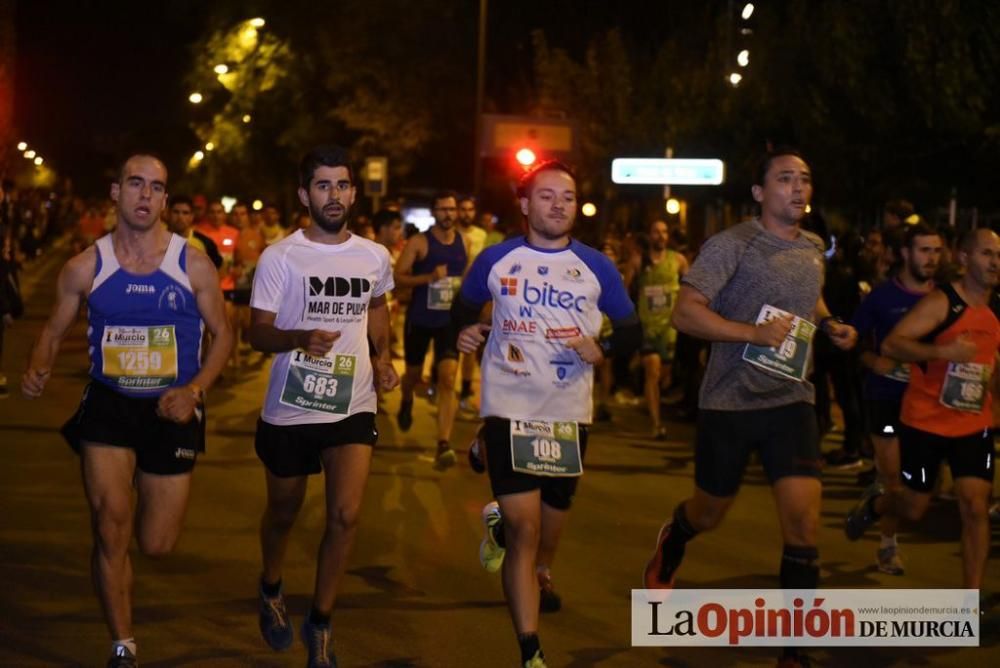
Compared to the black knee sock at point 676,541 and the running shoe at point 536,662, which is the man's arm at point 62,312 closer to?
the running shoe at point 536,662

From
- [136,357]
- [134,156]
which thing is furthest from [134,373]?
[134,156]

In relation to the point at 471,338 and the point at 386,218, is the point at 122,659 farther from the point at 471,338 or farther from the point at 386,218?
the point at 386,218

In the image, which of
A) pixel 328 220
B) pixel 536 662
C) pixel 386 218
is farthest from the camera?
pixel 386 218

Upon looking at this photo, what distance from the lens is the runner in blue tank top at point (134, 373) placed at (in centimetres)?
611

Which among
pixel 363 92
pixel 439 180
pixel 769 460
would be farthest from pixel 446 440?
pixel 439 180

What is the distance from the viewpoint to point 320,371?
651 centimetres

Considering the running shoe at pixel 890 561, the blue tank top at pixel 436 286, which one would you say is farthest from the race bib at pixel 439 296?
the running shoe at pixel 890 561

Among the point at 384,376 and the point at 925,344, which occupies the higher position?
the point at 925,344

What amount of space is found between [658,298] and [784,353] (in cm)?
815

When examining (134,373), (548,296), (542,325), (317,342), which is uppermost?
(548,296)

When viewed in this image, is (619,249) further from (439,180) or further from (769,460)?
(439,180)

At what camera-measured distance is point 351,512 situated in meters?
6.44

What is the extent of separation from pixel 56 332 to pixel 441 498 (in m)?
4.75

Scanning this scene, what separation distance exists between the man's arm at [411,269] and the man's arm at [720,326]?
5.93m
